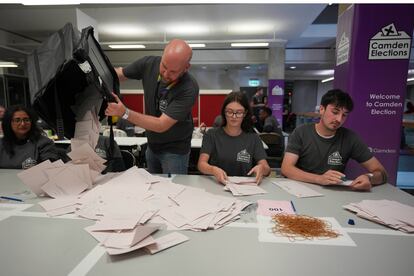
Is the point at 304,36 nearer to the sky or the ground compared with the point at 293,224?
nearer to the sky

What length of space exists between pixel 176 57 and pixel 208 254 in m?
1.11

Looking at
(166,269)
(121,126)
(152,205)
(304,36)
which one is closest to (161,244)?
(166,269)

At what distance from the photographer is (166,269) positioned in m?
0.81

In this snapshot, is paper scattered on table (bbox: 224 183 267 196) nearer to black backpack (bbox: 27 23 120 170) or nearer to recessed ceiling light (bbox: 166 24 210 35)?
black backpack (bbox: 27 23 120 170)

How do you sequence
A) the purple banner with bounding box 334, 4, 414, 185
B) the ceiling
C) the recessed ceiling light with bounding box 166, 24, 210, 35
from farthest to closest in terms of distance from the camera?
the recessed ceiling light with bounding box 166, 24, 210, 35
the ceiling
the purple banner with bounding box 334, 4, 414, 185

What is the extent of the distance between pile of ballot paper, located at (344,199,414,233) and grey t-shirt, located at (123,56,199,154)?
1.08 metres

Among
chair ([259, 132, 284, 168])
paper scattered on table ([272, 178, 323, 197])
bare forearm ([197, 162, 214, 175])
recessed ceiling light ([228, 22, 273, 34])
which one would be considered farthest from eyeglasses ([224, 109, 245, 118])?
recessed ceiling light ([228, 22, 273, 34])

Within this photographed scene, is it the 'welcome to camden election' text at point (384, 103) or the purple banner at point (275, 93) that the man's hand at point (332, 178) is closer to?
the 'welcome to camden election' text at point (384, 103)

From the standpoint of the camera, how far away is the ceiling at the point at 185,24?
16.0 feet

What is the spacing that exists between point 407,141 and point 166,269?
554cm

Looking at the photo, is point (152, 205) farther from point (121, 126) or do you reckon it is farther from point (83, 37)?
point (121, 126)

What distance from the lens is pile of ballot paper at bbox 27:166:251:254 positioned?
3.11 ft

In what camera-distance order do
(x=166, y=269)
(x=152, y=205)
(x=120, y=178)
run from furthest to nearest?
(x=120, y=178) < (x=152, y=205) < (x=166, y=269)

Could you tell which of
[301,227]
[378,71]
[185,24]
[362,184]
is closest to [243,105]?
[362,184]
